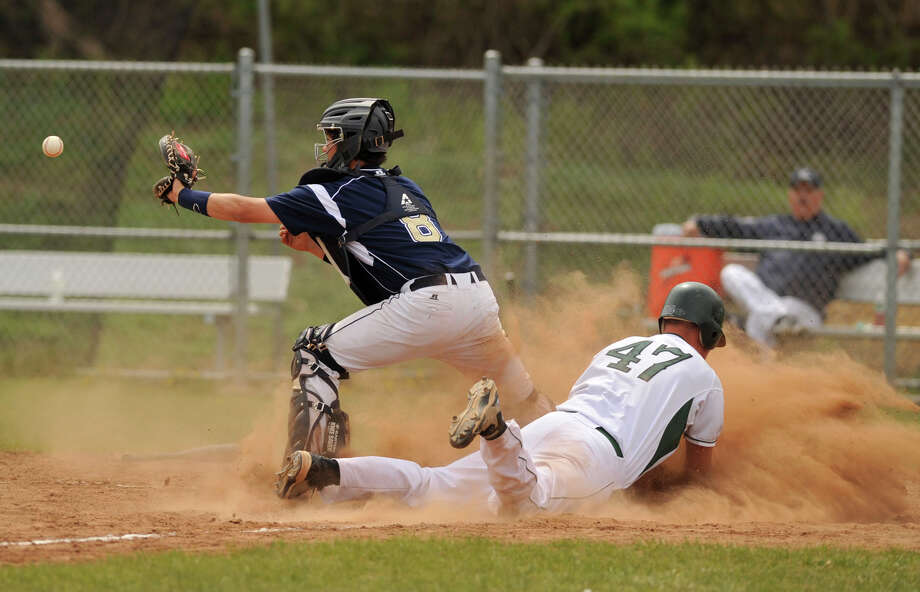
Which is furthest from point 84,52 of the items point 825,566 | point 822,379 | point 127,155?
point 825,566

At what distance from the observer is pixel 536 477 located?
5.54 metres

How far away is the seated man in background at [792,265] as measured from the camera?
10258 mm

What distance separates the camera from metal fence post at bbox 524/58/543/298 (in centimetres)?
1020

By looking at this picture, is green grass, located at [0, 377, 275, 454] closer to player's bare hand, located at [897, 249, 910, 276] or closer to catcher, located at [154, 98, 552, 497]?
catcher, located at [154, 98, 552, 497]

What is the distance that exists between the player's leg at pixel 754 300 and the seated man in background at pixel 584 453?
409 centimetres

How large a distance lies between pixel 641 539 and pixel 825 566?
79cm

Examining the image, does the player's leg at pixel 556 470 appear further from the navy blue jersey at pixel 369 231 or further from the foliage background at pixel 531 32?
the foliage background at pixel 531 32

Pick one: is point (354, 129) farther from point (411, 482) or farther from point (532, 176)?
point (532, 176)

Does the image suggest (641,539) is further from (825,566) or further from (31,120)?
(31,120)

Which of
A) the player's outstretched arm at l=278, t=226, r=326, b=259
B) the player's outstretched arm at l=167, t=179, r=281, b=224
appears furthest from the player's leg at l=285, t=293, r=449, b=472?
the player's outstretched arm at l=167, t=179, r=281, b=224

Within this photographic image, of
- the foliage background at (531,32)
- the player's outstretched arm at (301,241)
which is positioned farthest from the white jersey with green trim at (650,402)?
the foliage background at (531,32)

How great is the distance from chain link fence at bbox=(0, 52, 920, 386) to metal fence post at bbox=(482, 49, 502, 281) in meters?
0.02

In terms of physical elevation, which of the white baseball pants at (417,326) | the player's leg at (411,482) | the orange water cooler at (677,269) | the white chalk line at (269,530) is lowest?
the white chalk line at (269,530)

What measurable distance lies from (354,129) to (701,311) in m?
2.15
